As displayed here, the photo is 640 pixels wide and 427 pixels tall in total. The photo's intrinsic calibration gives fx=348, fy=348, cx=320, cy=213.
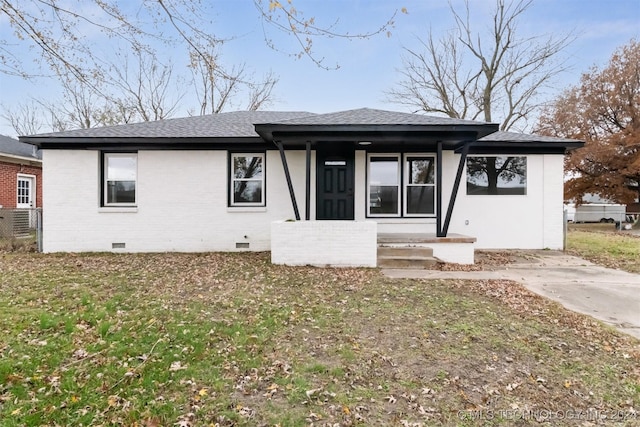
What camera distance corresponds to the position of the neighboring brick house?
47.0ft

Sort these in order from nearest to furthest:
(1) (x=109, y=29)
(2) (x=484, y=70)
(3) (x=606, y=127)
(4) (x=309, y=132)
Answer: (1) (x=109, y=29) → (4) (x=309, y=132) → (3) (x=606, y=127) → (2) (x=484, y=70)

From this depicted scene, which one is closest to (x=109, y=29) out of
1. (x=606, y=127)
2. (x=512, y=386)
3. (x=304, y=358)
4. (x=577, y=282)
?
(x=304, y=358)

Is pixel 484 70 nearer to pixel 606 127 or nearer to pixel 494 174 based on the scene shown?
pixel 606 127

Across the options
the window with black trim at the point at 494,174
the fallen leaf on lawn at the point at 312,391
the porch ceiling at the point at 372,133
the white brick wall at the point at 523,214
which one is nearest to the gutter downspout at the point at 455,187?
the porch ceiling at the point at 372,133

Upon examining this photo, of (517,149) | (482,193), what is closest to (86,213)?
(482,193)

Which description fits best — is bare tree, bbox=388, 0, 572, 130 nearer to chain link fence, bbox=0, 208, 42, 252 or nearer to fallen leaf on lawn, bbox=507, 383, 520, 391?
chain link fence, bbox=0, 208, 42, 252

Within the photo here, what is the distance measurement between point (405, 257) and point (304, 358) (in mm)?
4728

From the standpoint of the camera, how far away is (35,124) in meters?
26.0

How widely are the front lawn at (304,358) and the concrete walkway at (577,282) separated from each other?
1.56ft

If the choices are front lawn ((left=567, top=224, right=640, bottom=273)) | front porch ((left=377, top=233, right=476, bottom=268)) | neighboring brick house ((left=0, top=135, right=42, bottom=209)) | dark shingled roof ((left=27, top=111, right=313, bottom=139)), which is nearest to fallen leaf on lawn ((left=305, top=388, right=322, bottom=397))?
front porch ((left=377, top=233, right=476, bottom=268))

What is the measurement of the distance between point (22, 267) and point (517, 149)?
12047 mm

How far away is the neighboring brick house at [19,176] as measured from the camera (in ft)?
47.0

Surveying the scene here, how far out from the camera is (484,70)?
909 inches

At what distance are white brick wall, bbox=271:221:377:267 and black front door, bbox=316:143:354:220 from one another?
2.15 m
